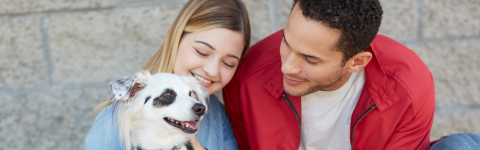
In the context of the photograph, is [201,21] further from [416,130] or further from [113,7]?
[416,130]

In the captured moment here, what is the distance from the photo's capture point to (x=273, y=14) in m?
2.96

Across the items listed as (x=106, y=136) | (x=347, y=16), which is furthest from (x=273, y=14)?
(x=106, y=136)

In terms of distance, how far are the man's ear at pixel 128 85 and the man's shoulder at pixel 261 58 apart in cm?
75

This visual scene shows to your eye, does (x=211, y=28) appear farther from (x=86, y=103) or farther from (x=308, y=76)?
(x=86, y=103)

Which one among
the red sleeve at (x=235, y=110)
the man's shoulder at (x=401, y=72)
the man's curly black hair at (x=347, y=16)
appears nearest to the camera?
the man's curly black hair at (x=347, y=16)

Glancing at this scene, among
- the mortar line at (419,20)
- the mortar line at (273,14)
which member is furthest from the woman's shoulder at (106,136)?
the mortar line at (419,20)

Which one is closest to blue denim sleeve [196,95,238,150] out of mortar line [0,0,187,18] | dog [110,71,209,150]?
dog [110,71,209,150]

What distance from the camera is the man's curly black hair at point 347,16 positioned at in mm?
1610

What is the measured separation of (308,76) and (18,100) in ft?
8.92

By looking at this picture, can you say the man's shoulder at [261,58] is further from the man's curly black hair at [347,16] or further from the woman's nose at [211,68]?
the man's curly black hair at [347,16]

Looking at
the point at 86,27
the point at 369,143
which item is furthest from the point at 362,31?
the point at 86,27

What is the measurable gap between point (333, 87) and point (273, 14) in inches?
44.4

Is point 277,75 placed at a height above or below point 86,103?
above

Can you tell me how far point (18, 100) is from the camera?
2.91m
